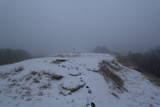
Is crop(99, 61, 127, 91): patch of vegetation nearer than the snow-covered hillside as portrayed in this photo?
No

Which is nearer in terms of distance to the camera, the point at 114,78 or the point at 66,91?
the point at 66,91

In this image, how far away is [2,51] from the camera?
176ft

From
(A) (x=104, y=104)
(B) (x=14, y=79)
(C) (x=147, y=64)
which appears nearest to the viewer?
(A) (x=104, y=104)

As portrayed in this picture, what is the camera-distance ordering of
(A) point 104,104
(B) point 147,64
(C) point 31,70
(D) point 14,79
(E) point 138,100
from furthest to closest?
(B) point 147,64 < (C) point 31,70 < (D) point 14,79 < (E) point 138,100 < (A) point 104,104

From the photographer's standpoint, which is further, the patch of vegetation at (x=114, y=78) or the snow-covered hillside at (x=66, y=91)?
the patch of vegetation at (x=114, y=78)

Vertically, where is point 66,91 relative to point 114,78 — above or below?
above

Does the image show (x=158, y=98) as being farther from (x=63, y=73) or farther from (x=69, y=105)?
(x=63, y=73)

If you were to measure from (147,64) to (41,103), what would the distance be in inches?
1368

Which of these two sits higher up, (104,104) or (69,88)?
(69,88)

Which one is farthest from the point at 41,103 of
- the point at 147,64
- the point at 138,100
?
the point at 147,64

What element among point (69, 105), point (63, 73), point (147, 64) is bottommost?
point (147, 64)

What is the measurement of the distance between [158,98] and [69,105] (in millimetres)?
7241

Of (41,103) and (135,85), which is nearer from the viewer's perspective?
(41,103)

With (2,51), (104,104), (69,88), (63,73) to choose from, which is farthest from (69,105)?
(2,51)
